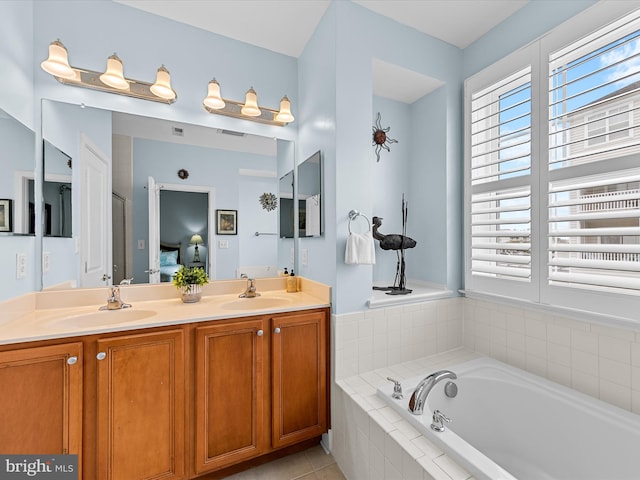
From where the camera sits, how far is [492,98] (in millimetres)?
2125

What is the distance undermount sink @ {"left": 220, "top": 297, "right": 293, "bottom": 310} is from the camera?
6.10 feet

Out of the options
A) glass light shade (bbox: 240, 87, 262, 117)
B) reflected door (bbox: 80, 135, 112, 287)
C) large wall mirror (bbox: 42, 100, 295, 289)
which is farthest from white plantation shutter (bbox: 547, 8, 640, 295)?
reflected door (bbox: 80, 135, 112, 287)

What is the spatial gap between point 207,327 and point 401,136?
220 cm

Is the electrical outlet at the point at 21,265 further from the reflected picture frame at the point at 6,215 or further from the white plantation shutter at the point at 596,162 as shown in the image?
the white plantation shutter at the point at 596,162

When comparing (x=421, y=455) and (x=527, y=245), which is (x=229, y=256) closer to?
(x=421, y=455)

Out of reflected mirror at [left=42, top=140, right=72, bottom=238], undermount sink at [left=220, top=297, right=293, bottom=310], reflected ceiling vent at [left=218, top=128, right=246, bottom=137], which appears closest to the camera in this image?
reflected mirror at [left=42, top=140, right=72, bottom=238]

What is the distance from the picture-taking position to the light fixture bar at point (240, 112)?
6.72 ft

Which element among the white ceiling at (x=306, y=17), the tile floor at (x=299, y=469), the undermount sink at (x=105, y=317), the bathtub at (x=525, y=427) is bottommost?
the tile floor at (x=299, y=469)

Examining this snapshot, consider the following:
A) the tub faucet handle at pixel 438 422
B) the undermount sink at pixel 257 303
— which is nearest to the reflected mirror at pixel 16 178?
the undermount sink at pixel 257 303

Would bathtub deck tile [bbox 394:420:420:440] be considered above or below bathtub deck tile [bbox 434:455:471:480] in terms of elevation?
below

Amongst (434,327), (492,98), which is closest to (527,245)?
(434,327)

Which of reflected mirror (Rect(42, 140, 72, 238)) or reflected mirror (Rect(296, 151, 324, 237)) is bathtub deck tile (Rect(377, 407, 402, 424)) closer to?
reflected mirror (Rect(296, 151, 324, 237))

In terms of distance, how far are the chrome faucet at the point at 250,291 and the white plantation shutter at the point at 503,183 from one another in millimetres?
1617

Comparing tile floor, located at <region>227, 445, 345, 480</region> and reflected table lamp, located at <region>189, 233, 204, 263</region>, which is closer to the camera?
tile floor, located at <region>227, 445, 345, 480</region>
